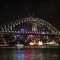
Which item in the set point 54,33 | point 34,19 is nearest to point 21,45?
point 34,19

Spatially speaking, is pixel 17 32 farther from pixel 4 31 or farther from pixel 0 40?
pixel 0 40

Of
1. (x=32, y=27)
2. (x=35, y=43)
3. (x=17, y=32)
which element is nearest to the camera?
(x=17, y=32)

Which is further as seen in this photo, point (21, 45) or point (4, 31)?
point (21, 45)

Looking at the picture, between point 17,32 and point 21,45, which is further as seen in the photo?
point 21,45

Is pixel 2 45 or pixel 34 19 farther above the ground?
pixel 34 19

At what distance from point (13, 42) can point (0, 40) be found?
14.7 ft

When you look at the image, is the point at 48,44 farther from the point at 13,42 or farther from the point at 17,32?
the point at 17,32

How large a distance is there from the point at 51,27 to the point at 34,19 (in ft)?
20.6

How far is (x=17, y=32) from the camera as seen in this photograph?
109 metres

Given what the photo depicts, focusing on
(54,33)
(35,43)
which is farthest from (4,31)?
(35,43)

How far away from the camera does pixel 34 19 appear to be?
126m

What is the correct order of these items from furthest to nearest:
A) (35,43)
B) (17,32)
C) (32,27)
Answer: (35,43) < (32,27) < (17,32)

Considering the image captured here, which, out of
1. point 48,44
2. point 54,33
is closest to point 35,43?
point 48,44

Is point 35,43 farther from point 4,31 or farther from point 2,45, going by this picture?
point 4,31
